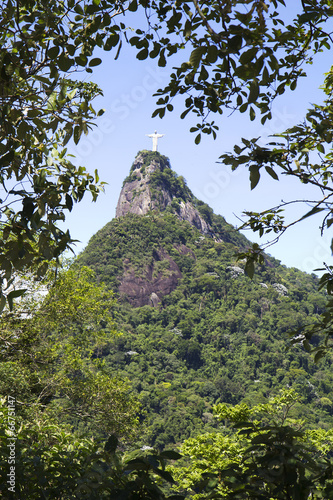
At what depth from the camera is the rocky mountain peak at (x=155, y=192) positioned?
312 feet

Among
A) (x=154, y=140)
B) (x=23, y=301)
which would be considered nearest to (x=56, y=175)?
(x=23, y=301)

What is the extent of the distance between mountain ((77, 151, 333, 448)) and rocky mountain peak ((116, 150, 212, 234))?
21 centimetres

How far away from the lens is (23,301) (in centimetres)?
886

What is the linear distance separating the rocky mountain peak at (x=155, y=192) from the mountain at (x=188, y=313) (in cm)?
21

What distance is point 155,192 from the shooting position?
95062 millimetres

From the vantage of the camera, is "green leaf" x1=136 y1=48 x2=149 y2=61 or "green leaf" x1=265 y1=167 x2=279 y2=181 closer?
"green leaf" x1=265 y1=167 x2=279 y2=181

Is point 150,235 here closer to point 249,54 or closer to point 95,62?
point 95,62

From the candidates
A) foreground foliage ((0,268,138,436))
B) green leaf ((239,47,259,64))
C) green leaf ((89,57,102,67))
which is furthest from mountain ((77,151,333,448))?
green leaf ((239,47,259,64))

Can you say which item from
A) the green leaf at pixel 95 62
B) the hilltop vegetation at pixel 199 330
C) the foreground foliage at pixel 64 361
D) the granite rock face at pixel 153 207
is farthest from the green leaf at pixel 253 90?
the granite rock face at pixel 153 207

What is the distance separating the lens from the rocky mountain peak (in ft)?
312

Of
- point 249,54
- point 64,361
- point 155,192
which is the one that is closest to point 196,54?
point 249,54

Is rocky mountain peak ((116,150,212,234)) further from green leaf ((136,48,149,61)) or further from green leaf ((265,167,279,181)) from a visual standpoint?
green leaf ((265,167,279,181))

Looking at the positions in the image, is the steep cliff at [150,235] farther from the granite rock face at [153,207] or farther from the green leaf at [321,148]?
the green leaf at [321,148]

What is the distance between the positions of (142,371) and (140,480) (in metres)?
61.5
